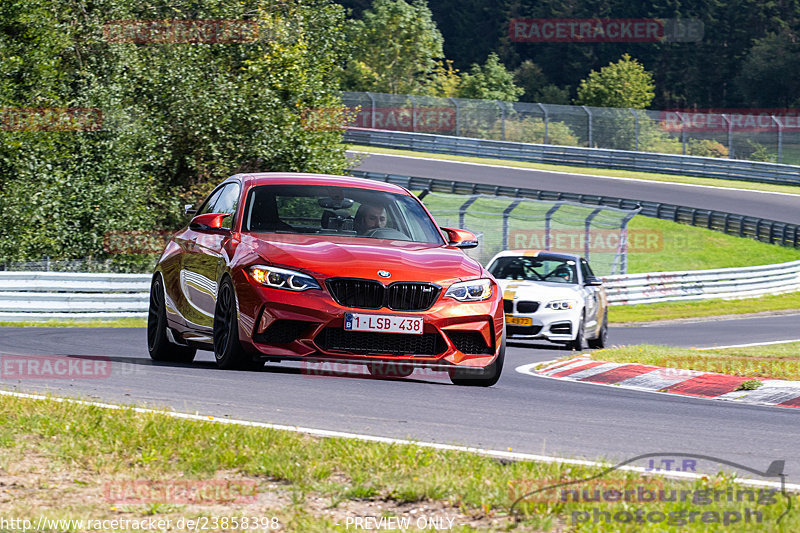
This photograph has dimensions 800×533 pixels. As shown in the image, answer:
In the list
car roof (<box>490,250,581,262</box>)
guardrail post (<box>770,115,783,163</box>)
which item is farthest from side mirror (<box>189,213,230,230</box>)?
guardrail post (<box>770,115,783,163</box>)

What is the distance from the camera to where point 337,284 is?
8.17 metres

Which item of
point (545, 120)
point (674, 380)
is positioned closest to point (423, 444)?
point (674, 380)

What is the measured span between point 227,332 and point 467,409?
207 centimetres

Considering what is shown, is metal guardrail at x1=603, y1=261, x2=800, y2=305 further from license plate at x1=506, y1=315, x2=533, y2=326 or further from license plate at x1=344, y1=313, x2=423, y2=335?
license plate at x1=344, y1=313, x2=423, y2=335

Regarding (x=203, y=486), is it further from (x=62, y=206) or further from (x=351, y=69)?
(x=351, y=69)

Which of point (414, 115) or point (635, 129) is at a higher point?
point (414, 115)

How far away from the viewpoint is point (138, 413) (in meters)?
6.65

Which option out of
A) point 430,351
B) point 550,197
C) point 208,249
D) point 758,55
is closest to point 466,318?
point 430,351

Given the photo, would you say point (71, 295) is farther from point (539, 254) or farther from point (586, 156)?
point (586, 156)

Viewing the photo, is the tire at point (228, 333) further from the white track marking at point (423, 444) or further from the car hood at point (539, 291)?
the car hood at point (539, 291)

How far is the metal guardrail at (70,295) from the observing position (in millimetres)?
21391

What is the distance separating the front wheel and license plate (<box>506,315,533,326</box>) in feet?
27.9

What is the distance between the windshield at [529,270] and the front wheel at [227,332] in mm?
9313

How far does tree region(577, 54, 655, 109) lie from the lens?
79.9 metres
